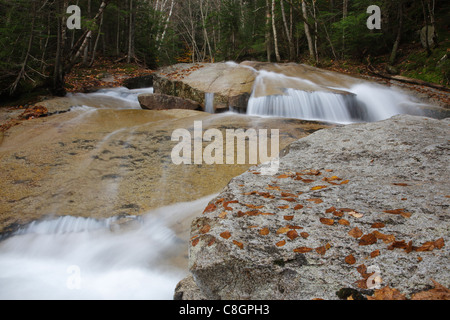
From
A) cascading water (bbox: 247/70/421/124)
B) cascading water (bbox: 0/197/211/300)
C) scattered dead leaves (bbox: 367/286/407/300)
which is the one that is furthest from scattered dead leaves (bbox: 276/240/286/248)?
cascading water (bbox: 247/70/421/124)

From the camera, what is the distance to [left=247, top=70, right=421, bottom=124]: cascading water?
8.09 metres

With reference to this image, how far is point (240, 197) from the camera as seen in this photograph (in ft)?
8.52

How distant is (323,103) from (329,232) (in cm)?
706

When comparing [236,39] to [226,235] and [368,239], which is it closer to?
[226,235]

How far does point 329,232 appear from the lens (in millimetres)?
1958

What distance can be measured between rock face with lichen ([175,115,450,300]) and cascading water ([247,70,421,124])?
198 inches

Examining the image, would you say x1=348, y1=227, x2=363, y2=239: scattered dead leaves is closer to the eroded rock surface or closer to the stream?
the stream

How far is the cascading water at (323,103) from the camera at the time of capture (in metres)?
8.09

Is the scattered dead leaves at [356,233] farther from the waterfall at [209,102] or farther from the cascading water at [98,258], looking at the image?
the waterfall at [209,102]

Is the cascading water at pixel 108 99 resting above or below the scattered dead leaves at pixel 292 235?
above

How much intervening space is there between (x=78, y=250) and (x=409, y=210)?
3.51 m

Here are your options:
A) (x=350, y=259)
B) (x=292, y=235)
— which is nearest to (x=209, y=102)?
(x=292, y=235)

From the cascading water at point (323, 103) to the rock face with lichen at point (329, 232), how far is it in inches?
198

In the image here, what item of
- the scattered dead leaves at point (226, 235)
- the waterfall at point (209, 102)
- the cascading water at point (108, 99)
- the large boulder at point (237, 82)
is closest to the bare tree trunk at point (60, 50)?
the cascading water at point (108, 99)
